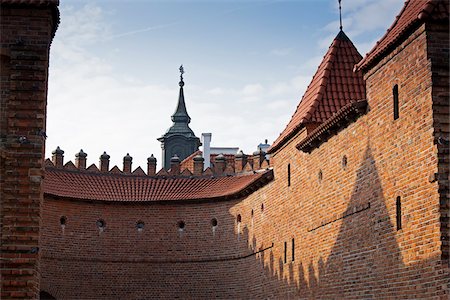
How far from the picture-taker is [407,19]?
43.2 feet

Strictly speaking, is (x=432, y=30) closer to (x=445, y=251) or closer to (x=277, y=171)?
(x=445, y=251)

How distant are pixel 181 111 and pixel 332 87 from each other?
32.1 m

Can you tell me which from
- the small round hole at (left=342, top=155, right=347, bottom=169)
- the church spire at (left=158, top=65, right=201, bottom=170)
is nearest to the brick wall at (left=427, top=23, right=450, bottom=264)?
the small round hole at (left=342, top=155, right=347, bottom=169)

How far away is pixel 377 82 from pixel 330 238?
4.42 m

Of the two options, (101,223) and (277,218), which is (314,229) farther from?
(101,223)

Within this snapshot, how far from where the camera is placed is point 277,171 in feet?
73.3

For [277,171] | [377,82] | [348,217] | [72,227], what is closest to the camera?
[377,82]

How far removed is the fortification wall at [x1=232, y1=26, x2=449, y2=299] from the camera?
12.3 m

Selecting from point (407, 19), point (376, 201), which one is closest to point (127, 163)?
point (376, 201)

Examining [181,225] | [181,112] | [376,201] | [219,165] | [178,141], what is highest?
[181,112]

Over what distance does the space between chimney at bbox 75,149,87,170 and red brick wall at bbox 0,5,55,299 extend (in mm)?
17719

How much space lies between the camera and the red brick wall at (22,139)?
35.8ft

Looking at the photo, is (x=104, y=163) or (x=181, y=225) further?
(x=104, y=163)

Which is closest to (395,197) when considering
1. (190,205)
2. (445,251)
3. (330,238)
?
(445,251)
